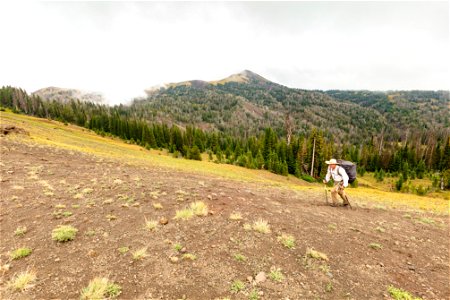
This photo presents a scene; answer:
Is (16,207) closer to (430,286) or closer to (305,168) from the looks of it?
(430,286)

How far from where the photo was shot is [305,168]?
69938mm

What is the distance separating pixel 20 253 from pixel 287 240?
8.20 meters

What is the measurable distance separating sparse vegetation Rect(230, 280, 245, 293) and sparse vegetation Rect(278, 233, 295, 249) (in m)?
2.51

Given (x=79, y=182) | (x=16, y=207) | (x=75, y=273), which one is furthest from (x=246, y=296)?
(x=79, y=182)

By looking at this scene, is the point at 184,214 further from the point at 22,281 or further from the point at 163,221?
the point at 22,281

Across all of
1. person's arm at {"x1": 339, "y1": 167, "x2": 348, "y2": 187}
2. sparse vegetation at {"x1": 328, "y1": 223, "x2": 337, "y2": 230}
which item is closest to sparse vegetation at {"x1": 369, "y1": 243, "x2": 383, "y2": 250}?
sparse vegetation at {"x1": 328, "y1": 223, "x2": 337, "y2": 230}

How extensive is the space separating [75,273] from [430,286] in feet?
31.0

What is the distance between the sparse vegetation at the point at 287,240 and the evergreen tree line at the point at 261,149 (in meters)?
53.3

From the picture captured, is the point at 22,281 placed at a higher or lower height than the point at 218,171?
higher

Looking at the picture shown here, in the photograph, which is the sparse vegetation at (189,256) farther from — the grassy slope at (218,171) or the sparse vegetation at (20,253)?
the grassy slope at (218,171)

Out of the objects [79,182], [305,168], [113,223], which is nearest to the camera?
[113,223]

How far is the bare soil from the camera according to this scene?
551 centimetres

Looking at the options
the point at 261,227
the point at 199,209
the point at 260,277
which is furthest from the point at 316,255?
the point at 199,209

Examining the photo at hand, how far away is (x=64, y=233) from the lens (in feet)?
24.7
